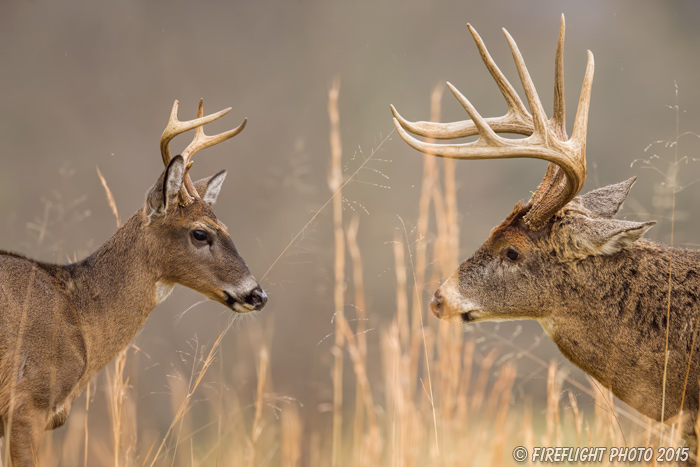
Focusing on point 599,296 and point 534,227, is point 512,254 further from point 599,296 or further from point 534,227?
point 599,296

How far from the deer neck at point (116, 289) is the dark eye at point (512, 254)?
7.57ft

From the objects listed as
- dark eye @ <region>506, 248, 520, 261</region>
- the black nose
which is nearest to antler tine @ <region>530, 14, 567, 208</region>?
dark eye @ <region>506, 248, 520, 261</region>

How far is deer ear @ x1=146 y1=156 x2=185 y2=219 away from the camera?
5.39 m

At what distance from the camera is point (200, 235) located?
18.8ft

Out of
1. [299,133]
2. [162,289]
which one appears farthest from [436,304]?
[299,133]

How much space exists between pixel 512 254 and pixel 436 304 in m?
0.56

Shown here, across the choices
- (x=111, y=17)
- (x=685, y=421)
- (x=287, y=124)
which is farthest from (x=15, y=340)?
(x=111, y=17)

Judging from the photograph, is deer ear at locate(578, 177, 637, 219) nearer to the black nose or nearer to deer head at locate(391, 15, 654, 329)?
deer head at locate(391, 15, 654, 329)

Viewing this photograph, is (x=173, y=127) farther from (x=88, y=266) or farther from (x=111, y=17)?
(x=111, y=17)

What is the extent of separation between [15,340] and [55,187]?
508 inches

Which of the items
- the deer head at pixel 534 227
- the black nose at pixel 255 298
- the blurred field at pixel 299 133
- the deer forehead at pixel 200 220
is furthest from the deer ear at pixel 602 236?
the blurred field at pixel 299 133

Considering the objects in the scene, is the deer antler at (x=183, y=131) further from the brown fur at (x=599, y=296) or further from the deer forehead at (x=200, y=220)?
the brown fur at (x=599, y=296)

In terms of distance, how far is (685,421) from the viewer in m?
4.64

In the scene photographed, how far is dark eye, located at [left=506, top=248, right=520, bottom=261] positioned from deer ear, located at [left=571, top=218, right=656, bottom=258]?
1.16 feet
